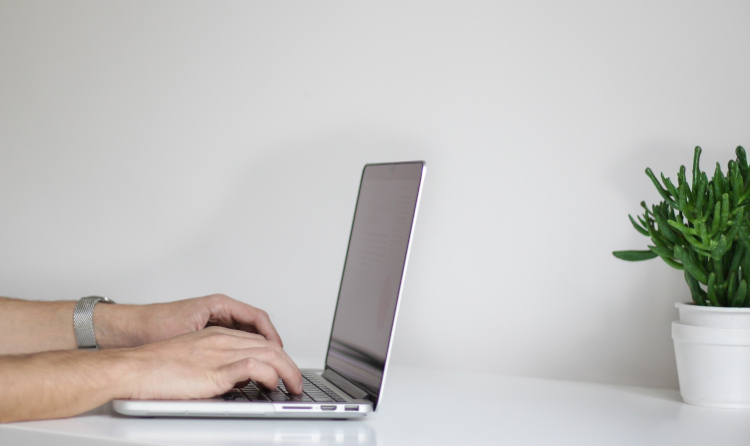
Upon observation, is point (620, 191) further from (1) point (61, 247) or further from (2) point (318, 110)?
(1) point (61, 247)

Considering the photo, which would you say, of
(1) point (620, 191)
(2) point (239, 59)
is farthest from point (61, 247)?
(1) point (620, 191)

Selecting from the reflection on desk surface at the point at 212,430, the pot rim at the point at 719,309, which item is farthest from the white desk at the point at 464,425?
the pot rim at the point at 719,309

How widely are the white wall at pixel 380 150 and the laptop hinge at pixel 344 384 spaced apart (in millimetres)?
303

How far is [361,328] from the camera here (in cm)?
89

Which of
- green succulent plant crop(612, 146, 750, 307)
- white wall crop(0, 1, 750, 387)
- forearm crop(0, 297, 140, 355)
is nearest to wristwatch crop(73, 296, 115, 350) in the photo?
forearm crop(0, 297, 140, 355)

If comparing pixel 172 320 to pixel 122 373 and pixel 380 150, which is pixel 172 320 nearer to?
pixel 122 373

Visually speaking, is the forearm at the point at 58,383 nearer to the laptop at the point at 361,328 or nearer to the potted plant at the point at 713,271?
the laptop at the point at 361,328

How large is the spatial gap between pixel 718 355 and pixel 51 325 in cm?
98

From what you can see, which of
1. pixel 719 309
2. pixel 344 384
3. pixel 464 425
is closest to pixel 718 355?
pixel 719 309

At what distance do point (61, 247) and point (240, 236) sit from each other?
46cm

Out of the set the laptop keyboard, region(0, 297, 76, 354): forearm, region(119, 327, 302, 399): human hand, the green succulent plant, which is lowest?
region(0, 297, 76, 354): forearm

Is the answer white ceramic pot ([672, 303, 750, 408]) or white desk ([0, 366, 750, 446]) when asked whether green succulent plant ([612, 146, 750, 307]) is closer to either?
white ceramic pot ([672, 303, 750, 408])

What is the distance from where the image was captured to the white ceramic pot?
0.86 metres

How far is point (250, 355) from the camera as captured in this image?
753 mm
